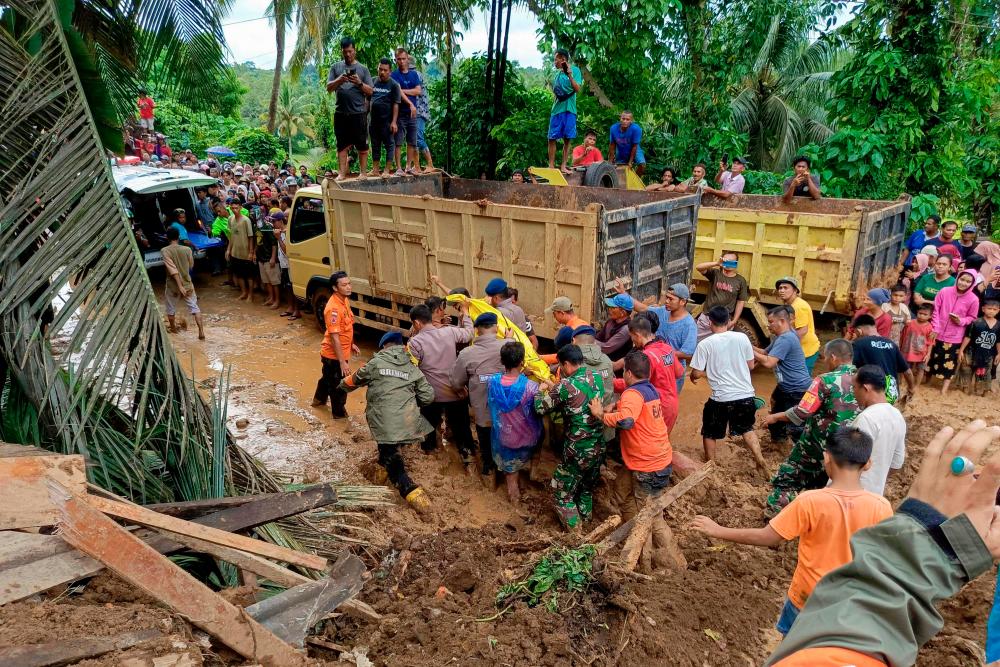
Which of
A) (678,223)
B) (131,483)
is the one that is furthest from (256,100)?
(131,483)

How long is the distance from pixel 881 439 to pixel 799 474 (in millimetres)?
835

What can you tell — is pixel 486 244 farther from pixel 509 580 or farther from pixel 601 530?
pixel 509 580

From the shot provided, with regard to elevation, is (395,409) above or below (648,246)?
below

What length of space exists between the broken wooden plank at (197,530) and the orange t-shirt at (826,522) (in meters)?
2.16

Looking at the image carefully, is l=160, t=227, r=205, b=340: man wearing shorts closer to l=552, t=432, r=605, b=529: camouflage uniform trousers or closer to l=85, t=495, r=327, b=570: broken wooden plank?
l=552, t=432, r=605, b=529: camouflage uniform trousers

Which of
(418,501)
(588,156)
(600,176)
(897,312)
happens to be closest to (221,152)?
(588,156)

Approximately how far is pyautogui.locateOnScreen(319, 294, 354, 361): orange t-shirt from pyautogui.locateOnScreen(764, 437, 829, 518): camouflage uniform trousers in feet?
13.0

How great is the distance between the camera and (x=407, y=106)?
9633mm

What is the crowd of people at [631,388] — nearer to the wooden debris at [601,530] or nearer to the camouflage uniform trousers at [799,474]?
the camouflage uniform trousers at [799,474]

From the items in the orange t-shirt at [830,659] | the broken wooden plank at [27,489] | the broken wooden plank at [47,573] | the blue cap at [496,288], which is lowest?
the broken wooden plank at [47,573]

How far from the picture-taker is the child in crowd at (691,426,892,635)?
9.42ft

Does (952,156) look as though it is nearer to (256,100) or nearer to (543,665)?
(543,665)

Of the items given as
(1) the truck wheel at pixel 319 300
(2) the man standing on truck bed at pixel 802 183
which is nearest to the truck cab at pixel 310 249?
(1) the truck wheel at pixel 319 300

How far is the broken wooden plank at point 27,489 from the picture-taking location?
2369 millimetres
